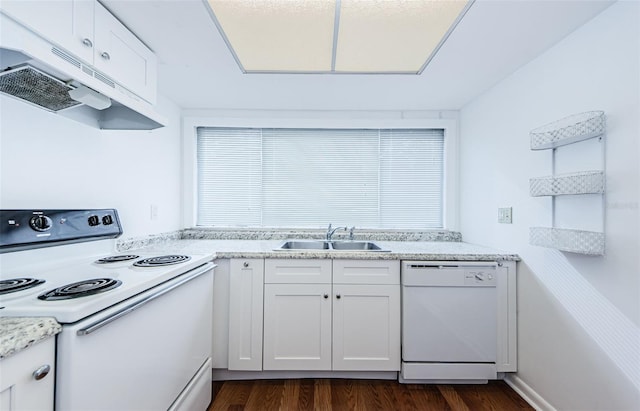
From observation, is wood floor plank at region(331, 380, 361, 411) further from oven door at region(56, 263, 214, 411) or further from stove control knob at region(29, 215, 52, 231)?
stove control knob at region(29, 215, 52, 231)

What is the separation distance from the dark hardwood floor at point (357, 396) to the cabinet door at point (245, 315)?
0.15 meters

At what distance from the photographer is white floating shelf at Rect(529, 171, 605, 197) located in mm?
1208

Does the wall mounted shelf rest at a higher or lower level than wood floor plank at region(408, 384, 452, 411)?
higher

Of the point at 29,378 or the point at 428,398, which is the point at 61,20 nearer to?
the point at 29,378

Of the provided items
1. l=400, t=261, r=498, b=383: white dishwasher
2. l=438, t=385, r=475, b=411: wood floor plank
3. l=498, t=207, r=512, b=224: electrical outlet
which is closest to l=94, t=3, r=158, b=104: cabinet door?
l=400, t=261, r=498, b=383: white dishwasher

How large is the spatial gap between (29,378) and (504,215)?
2.35 m

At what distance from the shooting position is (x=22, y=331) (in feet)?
2.13

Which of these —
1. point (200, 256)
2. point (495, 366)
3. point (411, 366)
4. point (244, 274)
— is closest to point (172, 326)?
point (200, 256)

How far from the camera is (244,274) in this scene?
179cm

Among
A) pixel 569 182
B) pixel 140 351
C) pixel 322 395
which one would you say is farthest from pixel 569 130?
pixel 140 351

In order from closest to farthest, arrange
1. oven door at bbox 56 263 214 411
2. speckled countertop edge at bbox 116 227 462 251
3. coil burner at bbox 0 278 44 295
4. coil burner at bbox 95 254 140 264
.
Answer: oven door at bbox 56 263 214 411
coil burner at bbox 0 278 44 295
coil burner at bbox 95 254 140 264
speckled countertop edge at bbox 116 227 462 251

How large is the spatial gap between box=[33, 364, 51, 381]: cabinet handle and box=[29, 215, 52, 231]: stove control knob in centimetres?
71

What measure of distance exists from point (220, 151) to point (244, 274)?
1.30 metres

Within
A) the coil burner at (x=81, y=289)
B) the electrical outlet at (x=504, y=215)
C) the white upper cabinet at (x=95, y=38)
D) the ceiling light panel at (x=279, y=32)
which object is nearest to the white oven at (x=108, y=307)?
the coil burner at (x=81, y=289)
